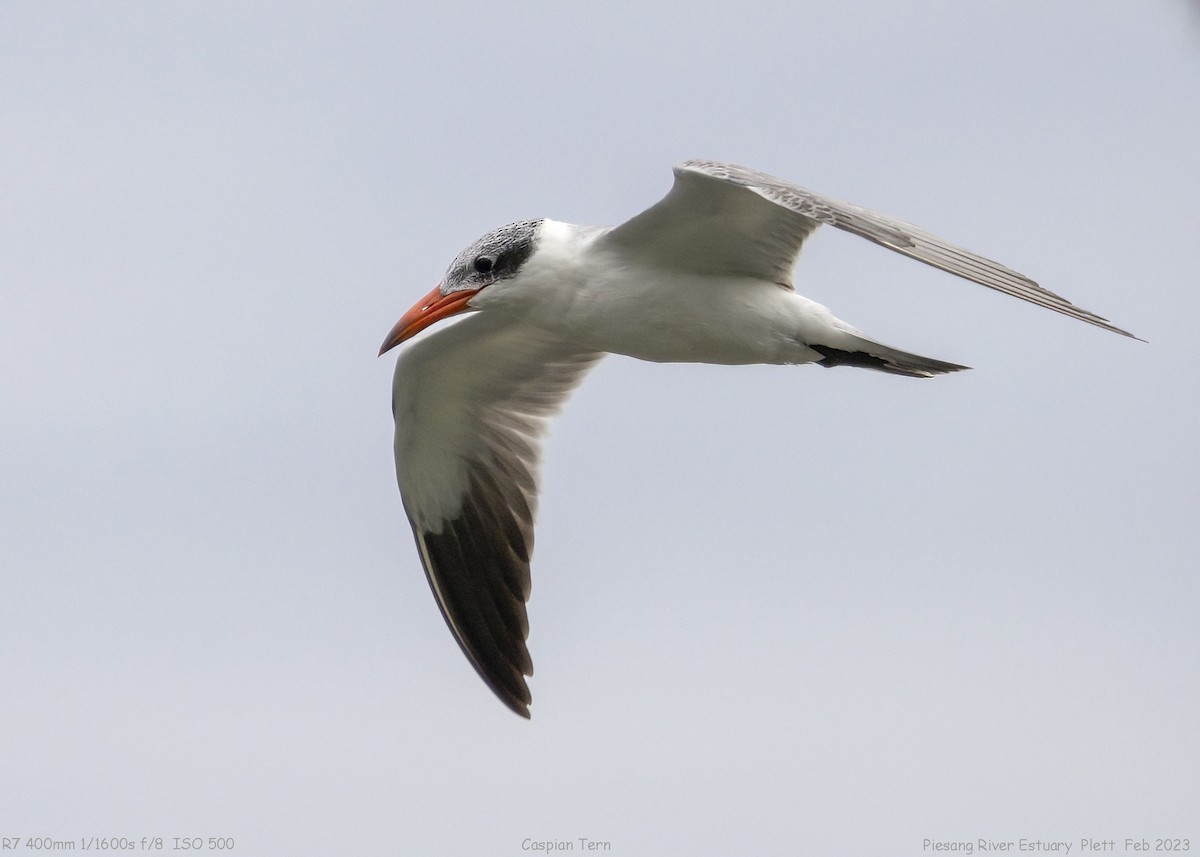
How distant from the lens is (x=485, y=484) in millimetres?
12477

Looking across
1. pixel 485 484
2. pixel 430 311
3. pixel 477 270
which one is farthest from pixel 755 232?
pixel 485 484

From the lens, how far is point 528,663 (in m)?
12.2

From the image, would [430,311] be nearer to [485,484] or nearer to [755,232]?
[755,232]

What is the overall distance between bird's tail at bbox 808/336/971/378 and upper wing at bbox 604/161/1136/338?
0.56m

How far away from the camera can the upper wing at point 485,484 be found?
12.1 metres

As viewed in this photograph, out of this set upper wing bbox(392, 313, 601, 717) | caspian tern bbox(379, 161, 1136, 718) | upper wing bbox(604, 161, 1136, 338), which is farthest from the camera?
upper wing bbox(392, 313, 601, 717)

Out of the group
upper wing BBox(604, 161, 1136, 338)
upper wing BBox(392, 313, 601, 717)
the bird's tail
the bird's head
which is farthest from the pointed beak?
the bird's tail

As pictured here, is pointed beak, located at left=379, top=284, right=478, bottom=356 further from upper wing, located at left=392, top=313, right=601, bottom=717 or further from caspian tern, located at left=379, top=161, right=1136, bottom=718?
upper wing, located at left=392, top=313, right=601, bottom=717

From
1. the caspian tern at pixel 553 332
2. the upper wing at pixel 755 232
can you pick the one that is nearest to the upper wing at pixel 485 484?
the caspian tern at pixel 553 332

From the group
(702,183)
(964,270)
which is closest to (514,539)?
(702,183)

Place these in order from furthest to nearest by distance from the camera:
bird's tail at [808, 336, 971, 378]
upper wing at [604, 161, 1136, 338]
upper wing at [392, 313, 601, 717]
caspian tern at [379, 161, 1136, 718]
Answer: upper wing at [392, 313, 601, 717]
bird's tail at [808, 336, 971, 378]
caspian tern at [379, 161, 1136, 718]
upper wing at [604, 161, 1136, 338]

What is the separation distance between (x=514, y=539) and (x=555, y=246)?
3.21 m

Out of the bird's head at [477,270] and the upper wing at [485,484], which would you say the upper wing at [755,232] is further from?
the upper wing at [485,484]

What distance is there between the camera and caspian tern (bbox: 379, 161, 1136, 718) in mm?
9273
